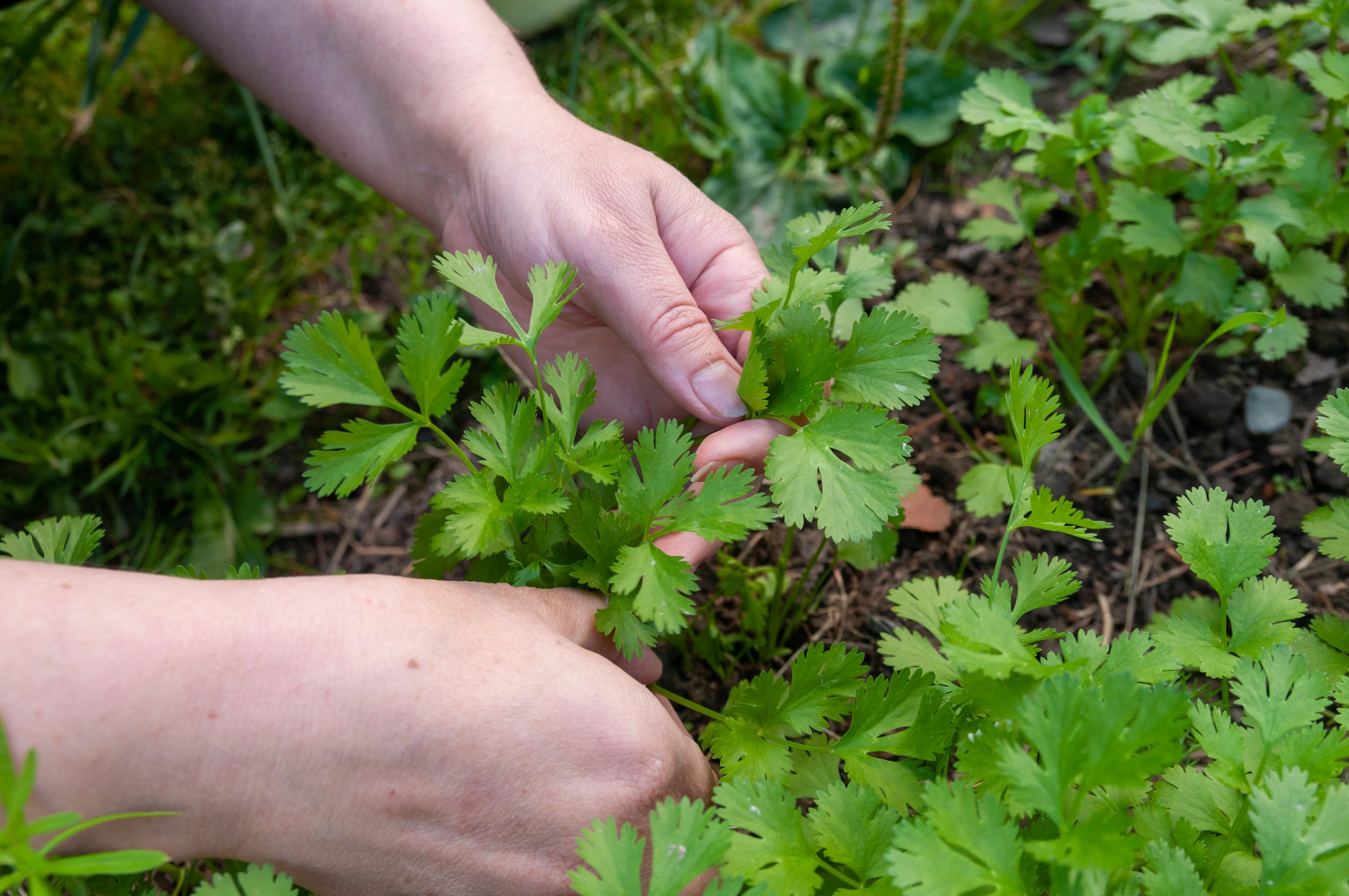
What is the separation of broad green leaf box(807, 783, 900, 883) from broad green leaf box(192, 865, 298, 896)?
2.22ft

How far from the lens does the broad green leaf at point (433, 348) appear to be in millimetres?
1275

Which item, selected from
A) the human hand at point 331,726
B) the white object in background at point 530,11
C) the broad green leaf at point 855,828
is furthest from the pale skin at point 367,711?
the white object in background at point 530,11

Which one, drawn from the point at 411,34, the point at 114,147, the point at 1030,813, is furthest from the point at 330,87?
the point at 1030,813

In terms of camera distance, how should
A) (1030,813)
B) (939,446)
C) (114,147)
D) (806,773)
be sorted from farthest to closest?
(114,147), (939,446), (806,773), (1030,813)

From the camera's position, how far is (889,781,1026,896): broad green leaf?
95 centimetres

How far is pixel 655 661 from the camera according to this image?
1.45 m

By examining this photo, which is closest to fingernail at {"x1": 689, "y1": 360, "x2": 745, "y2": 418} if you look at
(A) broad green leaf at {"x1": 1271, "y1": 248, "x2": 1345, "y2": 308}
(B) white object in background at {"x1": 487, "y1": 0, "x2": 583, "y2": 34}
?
(A) broad green leaf at {"x1": 1271, "y1": 248, "x2": 1345, "y2": 308}

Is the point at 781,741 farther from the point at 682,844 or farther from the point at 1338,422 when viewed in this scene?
the point at 1338,422

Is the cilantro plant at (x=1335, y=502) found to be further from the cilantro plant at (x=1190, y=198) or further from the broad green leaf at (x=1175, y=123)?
the broad green leaf at (x=1175, y=123)

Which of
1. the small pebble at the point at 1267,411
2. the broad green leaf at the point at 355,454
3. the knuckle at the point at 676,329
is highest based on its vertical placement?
the broad green leaf at the point at 355,454

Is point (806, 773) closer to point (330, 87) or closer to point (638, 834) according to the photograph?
point (638, 834)

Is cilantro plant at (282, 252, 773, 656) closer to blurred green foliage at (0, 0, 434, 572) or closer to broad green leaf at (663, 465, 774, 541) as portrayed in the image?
broad green leaf at (663, 465, 774, 541)

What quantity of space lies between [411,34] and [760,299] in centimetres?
104

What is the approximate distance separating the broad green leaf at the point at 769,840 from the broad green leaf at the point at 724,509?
0.34 meters
